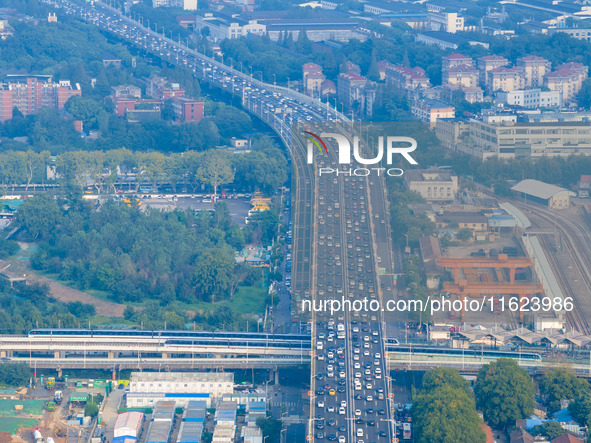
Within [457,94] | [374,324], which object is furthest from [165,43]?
[374,324]

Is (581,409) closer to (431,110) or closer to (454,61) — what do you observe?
(431,110)

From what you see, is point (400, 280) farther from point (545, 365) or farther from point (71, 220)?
point (71, 220)

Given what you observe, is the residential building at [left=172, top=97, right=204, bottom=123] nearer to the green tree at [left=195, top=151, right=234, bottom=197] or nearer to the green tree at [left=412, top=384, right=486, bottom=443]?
the green tree at [left=195, top=151, right=234, bottom=197]

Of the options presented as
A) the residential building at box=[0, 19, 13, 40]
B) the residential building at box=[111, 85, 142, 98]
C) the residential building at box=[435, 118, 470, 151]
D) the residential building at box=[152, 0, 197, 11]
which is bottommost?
the residential building at box=[152, 0, 197, 11]

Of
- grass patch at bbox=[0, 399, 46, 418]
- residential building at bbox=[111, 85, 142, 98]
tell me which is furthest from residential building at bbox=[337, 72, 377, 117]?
grass patch at bbox=[0, 399, 46, 418]

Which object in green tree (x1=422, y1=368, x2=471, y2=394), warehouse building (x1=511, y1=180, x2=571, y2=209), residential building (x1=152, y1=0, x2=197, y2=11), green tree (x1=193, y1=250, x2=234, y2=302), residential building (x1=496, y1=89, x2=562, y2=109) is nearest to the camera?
green tree (x1=422, y1=368, x2=471, y2=394)

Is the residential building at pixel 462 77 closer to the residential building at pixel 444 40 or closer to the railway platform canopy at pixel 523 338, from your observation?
Result: the residential building at pixel 444 40
